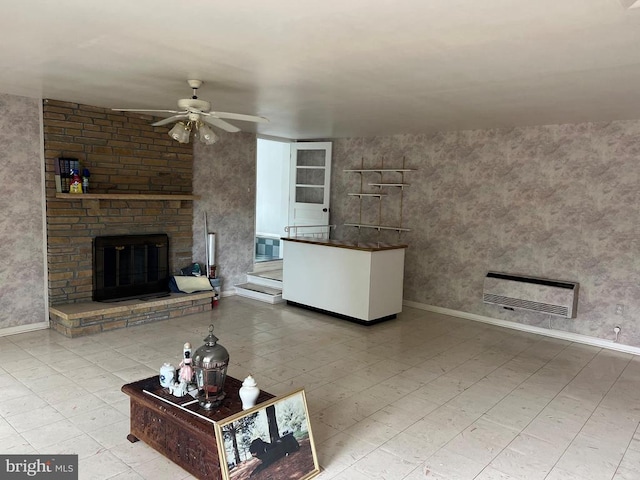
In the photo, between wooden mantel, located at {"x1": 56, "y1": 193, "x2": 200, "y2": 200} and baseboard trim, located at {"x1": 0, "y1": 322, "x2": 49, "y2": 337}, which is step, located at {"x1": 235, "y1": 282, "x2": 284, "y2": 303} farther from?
baseboard trim, located at {"x1": 0, "y1": 322, "x2": 49, "y2": 337}

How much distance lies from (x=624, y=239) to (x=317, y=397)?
344 centimetres

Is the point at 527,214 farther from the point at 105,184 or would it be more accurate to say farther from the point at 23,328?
the point at 23,328

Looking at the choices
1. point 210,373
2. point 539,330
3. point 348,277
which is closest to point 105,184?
point 348,277

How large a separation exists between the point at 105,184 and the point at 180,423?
3635mm

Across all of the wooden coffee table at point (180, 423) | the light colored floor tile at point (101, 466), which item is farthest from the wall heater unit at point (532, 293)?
the light colored floor tile at point (101, 466)

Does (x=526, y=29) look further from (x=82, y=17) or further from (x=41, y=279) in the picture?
(x=41, y=279)

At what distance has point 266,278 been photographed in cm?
669

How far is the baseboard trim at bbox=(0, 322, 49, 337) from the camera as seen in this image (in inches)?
179

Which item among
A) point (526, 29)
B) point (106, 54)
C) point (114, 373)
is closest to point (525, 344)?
point (526, 29)

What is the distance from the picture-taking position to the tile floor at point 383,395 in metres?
2.58

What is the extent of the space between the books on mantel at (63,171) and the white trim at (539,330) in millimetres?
4256

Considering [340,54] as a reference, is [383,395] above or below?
below

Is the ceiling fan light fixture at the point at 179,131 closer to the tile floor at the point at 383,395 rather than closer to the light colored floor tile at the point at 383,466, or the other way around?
the tile floor at the point at 383,395

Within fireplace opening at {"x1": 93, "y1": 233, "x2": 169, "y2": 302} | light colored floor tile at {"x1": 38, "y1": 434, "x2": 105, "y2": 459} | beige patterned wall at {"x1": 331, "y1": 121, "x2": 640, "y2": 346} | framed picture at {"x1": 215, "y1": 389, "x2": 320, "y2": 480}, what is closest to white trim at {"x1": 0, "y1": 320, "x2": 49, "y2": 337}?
fireplace opening at {"x1": 93, "y1": 233, "x2": 169, "y2": 302}
